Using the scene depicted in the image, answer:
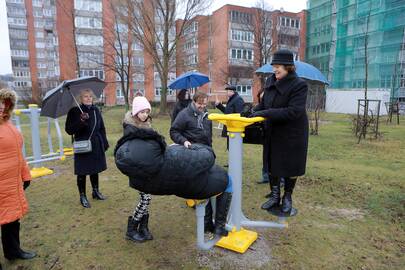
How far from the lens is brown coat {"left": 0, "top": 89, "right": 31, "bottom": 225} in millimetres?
2568

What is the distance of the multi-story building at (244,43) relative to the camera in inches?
1224

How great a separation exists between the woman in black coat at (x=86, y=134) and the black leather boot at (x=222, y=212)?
216 centimetres

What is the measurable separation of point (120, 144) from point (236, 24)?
4185cm

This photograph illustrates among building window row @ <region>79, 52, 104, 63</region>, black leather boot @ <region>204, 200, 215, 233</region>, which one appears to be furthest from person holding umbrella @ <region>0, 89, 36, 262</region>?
building window row @ <region>79, 52, 104, 63</region>

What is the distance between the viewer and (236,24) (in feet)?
135

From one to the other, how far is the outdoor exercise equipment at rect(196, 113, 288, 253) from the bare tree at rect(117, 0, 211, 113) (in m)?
18.9

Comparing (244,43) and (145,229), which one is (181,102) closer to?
(145,229)

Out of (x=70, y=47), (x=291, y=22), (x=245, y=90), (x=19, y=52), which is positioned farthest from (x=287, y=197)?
(x=19, y=52)

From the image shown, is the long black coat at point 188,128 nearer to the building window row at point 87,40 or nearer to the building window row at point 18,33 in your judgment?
the building window row at point 87,40

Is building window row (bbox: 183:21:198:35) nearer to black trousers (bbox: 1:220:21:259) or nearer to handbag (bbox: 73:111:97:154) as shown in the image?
handbag (bbox: 73:111:97:154)

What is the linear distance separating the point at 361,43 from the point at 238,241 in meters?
38.5

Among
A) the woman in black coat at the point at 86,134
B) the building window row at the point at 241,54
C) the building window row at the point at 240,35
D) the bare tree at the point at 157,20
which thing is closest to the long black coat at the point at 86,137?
the woman in black coat at the point at 86,134

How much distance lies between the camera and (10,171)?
2617 mm

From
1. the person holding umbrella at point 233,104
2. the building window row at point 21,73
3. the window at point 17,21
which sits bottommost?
the person holding umbrella at point 233,104
